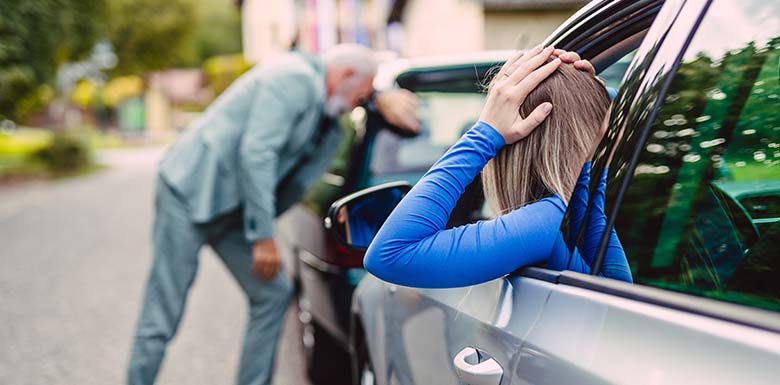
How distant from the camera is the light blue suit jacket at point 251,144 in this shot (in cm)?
368

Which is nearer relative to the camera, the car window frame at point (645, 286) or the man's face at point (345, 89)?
the car window frame at point (645, 286)

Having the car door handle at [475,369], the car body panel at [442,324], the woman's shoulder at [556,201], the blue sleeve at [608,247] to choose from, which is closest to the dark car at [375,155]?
the car body panel at [442,324]

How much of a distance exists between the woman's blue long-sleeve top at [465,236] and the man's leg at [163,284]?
2.16 metres

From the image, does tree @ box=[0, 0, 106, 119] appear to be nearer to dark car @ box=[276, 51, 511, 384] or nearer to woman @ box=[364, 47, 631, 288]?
dark car @ box=[276, 51, 511, 384]

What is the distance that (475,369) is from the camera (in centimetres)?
176

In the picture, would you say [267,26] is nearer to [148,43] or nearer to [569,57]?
[148,43]

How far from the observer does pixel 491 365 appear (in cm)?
173

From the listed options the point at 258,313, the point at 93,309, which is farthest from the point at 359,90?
the point at 93,309

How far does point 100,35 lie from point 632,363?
76.8 ft

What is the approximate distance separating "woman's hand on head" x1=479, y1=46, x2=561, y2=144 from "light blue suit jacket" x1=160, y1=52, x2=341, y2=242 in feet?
6.53

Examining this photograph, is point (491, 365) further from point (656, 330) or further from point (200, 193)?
point (200, 193)

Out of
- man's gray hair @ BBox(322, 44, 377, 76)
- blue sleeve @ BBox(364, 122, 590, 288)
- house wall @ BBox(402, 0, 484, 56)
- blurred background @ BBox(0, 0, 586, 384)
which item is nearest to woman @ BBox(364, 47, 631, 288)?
blue sleeve @ BBox(364, 122, 590, 288)

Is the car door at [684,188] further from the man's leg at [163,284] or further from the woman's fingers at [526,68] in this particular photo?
the man's leg at [163,284]

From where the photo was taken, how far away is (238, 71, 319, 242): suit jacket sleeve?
3.65 metres
